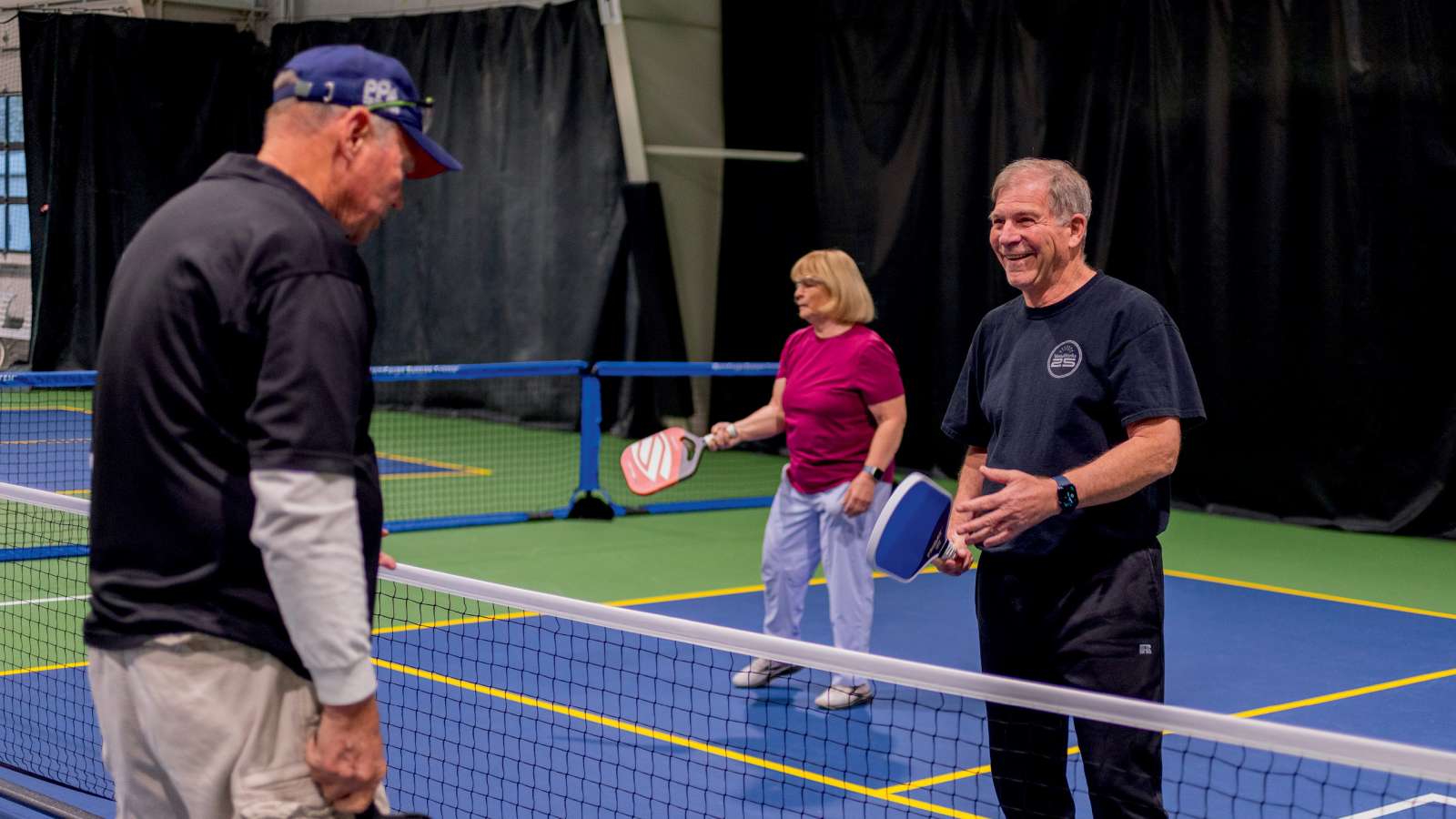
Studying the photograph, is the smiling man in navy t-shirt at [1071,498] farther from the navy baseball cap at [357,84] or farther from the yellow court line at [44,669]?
the yellow court line at [44,669]

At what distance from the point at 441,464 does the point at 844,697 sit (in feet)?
26.9

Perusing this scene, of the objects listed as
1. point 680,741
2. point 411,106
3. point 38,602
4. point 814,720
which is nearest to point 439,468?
point 38,602

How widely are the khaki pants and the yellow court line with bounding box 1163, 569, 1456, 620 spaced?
22.5 feet

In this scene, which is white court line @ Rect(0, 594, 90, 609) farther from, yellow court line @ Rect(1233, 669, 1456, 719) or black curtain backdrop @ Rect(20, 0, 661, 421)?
black curtain backdrop @ Rect(20, 0, 661, 421)

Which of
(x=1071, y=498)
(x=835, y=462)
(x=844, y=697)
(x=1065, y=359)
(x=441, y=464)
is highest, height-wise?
(x=1065, y=359)

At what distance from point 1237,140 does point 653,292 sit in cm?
563

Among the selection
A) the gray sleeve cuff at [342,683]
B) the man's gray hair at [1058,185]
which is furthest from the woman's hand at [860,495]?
the gray sleeve cuff at [342,683]

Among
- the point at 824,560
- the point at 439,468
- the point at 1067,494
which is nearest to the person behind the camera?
the point at 1067,494

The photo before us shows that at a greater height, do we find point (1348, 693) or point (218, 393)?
point (218, 393)

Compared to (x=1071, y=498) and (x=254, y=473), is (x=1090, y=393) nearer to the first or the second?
(x=1071, y=498)

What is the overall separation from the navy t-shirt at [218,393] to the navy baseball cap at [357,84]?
13cm

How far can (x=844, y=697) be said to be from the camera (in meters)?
6.51

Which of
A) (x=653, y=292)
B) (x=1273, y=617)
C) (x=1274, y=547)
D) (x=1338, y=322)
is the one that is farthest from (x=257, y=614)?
(x=653, y=292)

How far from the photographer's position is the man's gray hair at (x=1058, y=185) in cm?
370
